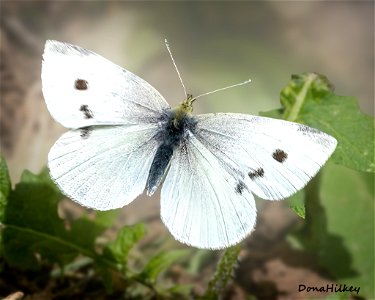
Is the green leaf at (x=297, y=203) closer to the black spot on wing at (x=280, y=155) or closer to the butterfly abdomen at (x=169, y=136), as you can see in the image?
the black spot on wing at (x=280, y=155)

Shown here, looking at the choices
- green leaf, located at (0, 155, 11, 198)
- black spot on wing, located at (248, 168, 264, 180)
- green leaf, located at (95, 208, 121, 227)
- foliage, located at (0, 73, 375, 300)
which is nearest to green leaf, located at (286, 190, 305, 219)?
foliage, located at (0, 73, 375, 300)

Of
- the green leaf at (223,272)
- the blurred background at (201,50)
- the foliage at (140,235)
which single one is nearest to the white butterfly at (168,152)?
the foliage at (140,235)

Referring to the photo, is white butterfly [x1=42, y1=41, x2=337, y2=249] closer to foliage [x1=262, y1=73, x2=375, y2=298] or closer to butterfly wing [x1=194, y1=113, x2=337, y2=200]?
butterfly wing [x1=194, y1=113, x2=337, y2=200]

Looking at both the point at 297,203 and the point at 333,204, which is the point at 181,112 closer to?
the point at 297,203

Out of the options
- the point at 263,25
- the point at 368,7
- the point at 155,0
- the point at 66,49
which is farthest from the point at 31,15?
the point at 368,7

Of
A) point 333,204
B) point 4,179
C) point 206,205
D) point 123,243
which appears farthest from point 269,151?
point 333,204
